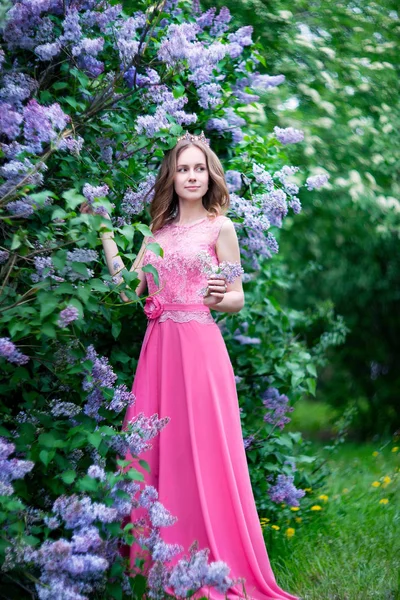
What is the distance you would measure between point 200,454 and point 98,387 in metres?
0.59

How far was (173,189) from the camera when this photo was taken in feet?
11.5

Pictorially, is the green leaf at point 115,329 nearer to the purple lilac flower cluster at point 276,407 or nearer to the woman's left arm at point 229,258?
the woman's left arm at point 229,258

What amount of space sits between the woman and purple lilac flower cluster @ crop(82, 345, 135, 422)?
33 centimetres

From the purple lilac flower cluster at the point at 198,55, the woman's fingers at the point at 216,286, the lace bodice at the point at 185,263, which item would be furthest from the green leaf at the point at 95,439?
the purple lilac flower cluster at the point at 198,55

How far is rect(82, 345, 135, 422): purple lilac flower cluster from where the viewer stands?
2.88 meters

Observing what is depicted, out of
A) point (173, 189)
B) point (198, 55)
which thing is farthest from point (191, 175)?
point (198, 55)

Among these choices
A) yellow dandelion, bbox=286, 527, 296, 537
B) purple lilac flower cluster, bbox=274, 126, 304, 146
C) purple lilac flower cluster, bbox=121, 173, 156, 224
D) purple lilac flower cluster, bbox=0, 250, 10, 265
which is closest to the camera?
purple lilac flower cluster, bbox=0, 250, 10, 265

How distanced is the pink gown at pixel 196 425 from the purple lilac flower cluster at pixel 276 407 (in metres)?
1.02

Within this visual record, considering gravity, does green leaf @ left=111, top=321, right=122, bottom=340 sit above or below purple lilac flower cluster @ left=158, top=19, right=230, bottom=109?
below

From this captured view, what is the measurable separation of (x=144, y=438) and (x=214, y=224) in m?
1.01

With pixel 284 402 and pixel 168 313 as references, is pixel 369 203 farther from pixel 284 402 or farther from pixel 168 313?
pixel 168 313

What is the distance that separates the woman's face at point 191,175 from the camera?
3.42 meters

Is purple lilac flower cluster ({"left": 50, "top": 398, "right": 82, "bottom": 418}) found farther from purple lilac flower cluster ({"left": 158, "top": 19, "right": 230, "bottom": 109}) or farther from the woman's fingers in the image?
purple lilac flower cluster ({"left": 158, "top": 19, "right": 230, "bottom": 109})

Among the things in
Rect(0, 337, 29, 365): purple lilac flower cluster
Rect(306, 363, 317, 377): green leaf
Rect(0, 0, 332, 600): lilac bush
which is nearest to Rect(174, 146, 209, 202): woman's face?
Rect(0, 0, 332, 600): lilac bush
